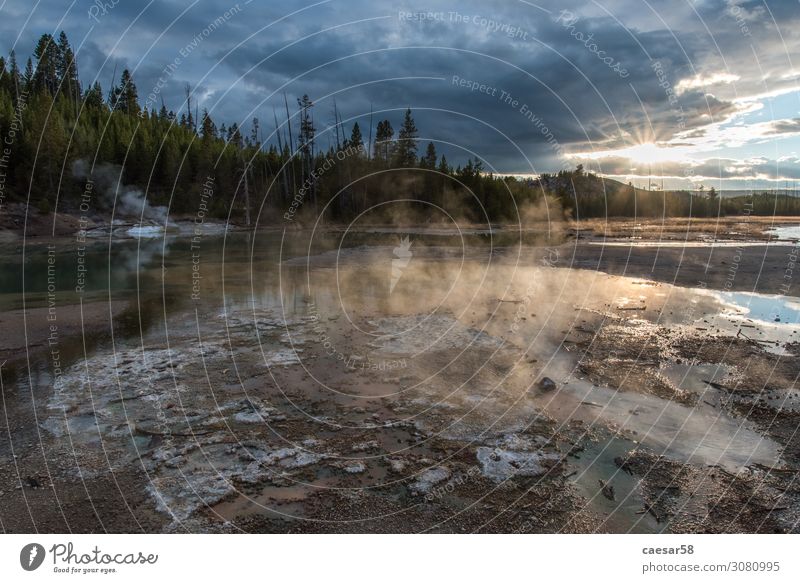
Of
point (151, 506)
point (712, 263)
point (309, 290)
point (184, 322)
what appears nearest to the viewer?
point (151, 506)

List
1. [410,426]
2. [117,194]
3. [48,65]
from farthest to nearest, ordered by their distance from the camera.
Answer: [48,65] < [117,194] < [410,426]

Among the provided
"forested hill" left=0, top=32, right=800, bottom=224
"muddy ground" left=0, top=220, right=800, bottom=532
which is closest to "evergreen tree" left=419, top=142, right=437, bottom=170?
"forested hill" left=0, top=32, right=800, bottom=224

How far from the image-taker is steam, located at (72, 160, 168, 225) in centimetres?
6981

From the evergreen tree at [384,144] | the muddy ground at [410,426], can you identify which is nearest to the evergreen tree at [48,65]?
the evergreen tree at [384,144]

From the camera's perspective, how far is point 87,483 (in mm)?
7238

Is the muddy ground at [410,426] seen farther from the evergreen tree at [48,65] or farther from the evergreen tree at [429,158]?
the evergreen tree at [48,65]

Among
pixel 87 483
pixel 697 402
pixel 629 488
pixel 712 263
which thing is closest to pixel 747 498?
pixel 629 488

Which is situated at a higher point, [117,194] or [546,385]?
[117,194]

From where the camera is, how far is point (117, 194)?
7269 centimetres

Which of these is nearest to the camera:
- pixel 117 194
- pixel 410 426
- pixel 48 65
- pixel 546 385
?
pixel 410 426

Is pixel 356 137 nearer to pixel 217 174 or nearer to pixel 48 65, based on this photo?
pixel 217 174

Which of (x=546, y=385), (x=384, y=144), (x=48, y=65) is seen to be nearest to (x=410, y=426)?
(x=546, y=385)

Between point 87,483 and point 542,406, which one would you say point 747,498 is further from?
point 87,483
